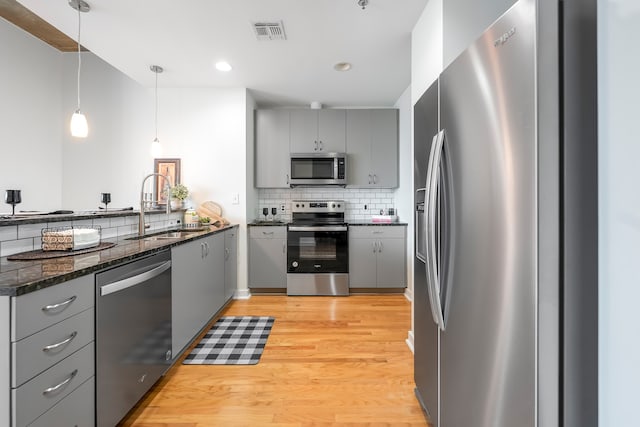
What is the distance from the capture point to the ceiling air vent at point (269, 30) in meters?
2.33

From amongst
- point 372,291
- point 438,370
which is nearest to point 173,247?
point 438,370

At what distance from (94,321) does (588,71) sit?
6.12 feet

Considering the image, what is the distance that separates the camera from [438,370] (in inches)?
52.6

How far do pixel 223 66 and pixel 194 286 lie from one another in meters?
2.17

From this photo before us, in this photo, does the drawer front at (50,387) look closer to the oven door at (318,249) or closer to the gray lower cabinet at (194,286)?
the gray lower cabinet at (194,286)

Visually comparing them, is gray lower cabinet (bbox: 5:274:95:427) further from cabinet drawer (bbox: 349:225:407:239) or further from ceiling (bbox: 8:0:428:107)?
cabinet drawer (bbox: 349:225:407:239)

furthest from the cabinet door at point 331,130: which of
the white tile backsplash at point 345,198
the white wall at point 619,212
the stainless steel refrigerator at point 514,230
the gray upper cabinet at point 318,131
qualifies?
the white wall at point 619,212

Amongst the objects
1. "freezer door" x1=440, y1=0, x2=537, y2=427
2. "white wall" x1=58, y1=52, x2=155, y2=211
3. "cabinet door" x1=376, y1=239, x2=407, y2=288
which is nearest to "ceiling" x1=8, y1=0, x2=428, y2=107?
"white wall" x1=58, y1=52, x2=155, y2=211

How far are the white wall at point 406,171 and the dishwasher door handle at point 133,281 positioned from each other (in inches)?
103

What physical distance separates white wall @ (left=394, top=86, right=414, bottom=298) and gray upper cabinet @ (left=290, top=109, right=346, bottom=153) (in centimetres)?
76

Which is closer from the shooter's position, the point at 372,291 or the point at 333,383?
the point at 333,383

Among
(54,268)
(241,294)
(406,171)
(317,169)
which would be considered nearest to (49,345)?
(54,268)

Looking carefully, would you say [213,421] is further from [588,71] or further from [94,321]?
[588,71]

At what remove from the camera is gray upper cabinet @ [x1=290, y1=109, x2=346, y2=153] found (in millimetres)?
4070
